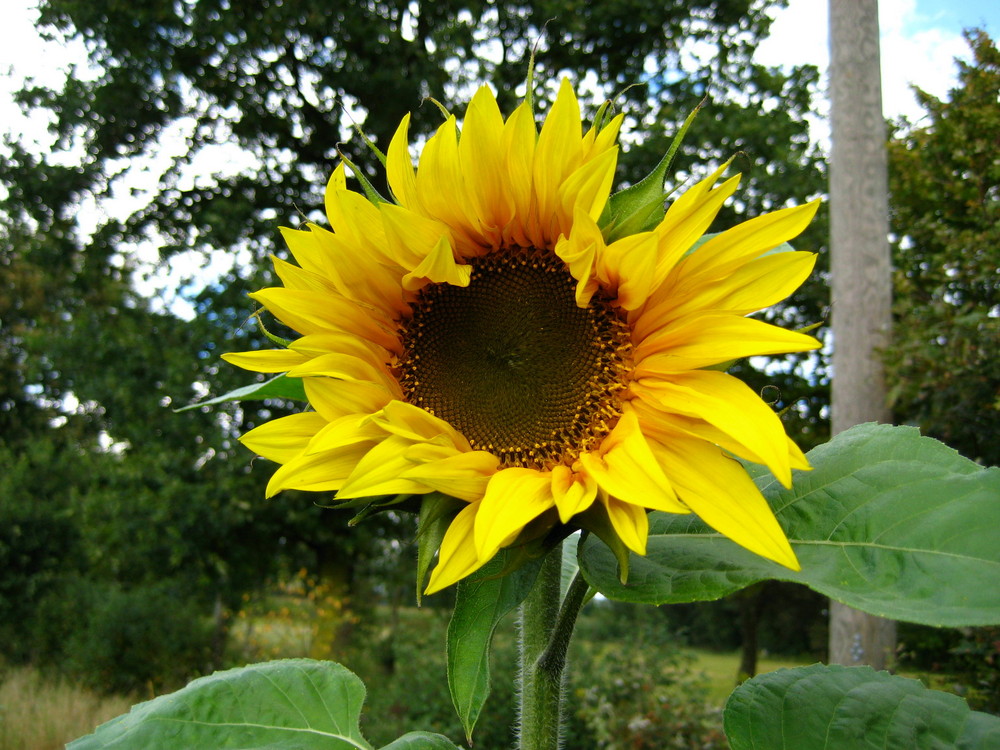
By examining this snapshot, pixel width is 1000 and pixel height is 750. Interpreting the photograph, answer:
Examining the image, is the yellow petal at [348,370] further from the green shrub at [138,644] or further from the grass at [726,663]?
the grass at [726,663]

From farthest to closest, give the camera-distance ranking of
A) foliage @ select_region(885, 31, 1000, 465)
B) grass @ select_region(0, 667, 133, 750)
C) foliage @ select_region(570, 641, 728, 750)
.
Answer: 1. grass @ select_region(0, 667, 133, 750)
2. foliage @ select_region(570, 641, 728, 750)
3. foliage @ select_region(885, 31, 1000, 465)

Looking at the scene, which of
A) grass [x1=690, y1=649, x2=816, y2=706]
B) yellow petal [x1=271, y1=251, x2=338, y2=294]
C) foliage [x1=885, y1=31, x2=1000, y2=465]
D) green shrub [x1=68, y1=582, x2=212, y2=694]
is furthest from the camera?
grass [x1=690, y1=649, x2=816, y2=706]

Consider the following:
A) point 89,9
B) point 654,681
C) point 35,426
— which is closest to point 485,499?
point 654,681

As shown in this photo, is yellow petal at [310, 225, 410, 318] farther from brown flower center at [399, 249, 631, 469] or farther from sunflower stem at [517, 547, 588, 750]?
sunflower stem at [517, 547, 588, 750]

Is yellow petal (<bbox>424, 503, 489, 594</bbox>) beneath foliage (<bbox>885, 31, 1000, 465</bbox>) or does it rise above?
beneath

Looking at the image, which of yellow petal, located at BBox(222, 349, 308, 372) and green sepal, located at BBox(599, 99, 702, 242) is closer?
green sepal, located at BBox(599, 99, 702, 242)

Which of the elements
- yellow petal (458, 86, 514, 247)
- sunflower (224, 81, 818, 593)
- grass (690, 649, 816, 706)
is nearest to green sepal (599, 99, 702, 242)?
sunflower (224, 81, 818, 593)
